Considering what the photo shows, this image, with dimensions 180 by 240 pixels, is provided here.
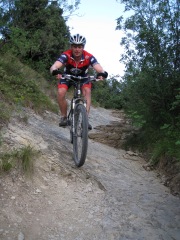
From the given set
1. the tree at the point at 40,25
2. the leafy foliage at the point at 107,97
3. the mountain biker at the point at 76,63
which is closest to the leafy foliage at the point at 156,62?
the mountain biker at the point at 76,63

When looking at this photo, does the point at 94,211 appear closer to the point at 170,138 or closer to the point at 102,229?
the point at 102,229

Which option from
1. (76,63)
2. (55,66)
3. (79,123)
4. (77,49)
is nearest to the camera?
(79,123)

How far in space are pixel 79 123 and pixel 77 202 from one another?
1687 mm

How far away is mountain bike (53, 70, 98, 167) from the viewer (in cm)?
476

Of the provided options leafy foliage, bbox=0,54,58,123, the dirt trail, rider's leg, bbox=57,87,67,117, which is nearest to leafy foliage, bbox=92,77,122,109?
leafy foliage, bbox=0,54,58,123

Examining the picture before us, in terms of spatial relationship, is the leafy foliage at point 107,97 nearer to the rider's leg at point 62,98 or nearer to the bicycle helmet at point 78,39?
the rider's leg at point 62,98

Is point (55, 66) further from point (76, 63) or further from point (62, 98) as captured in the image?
point (62, 98)

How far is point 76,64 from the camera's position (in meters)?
5.86

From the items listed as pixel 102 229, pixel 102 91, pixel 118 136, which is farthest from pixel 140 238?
pixel 102 91

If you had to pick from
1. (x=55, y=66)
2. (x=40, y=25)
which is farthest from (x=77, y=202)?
(x=40, y=25)

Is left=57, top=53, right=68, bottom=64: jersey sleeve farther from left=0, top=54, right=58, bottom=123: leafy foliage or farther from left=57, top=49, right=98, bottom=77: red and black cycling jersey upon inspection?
left=0, top=54, right=58, bottom=123: leafy foliage

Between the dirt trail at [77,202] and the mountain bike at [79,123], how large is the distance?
0.25 meters

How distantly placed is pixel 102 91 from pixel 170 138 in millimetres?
22433

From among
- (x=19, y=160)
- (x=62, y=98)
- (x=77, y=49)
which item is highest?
(x=77, y=49)
